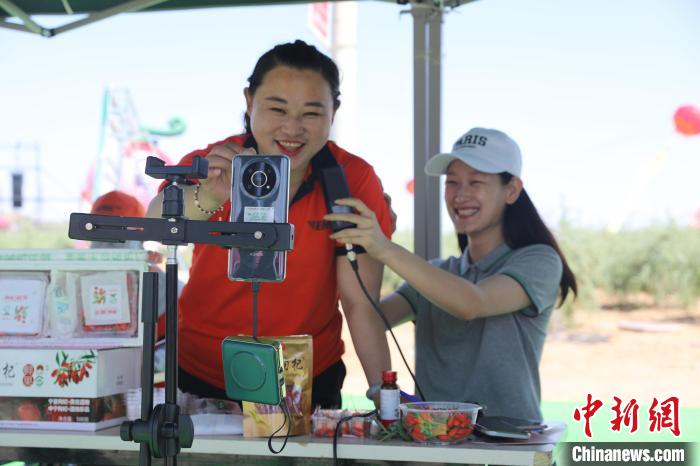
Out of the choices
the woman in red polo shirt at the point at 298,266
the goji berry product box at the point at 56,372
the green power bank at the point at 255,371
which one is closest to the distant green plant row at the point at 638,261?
the woman in red polo shirt at the point at 298,266

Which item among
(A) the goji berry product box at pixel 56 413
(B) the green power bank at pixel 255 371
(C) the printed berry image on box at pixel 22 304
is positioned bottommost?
(A) the goji berry product box at pixel 56 413

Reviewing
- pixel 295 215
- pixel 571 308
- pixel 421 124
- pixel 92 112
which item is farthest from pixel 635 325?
pixel 92 112

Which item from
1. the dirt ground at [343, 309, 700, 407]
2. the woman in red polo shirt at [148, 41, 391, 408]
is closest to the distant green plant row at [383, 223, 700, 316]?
the dirt ground at [343, 309, 700, 407]

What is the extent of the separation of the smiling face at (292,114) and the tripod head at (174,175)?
685 mm

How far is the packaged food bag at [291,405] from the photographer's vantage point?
172 cm

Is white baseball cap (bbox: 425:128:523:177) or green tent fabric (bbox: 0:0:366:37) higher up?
green tent fabric (bbox: 0:0:366:37)

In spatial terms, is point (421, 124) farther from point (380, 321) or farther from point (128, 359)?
point (128, 359)

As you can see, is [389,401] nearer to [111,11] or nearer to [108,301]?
[108,301]

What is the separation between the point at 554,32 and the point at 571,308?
10943mm

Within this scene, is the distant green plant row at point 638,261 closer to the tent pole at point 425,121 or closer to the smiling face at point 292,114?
the tent pole at point 425,121

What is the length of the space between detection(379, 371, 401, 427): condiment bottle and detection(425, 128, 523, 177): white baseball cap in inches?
33.6

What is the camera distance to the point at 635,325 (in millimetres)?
15539

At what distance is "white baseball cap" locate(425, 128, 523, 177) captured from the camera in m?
2.42

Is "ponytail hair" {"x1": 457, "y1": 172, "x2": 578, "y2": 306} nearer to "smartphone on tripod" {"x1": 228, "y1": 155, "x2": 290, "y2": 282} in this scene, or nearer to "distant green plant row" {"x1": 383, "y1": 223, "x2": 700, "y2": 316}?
"smartphone on tripod" {"x1": 228, "y1": 155, "x2": 290, "y2": 282}
